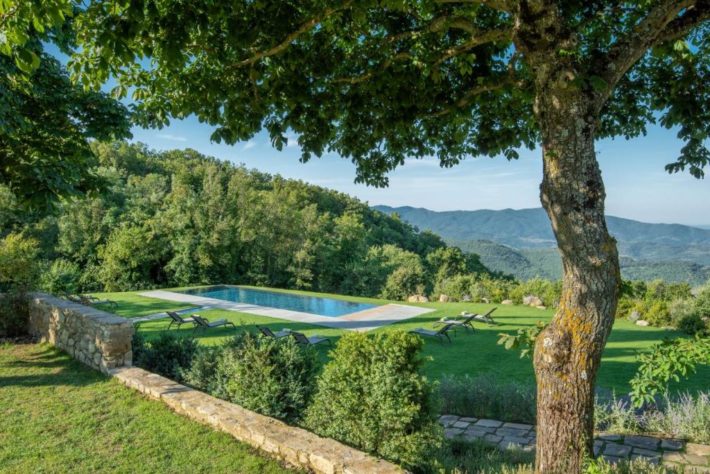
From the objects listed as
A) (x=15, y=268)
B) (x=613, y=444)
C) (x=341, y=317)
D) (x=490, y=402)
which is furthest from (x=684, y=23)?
(x=15, y=268)

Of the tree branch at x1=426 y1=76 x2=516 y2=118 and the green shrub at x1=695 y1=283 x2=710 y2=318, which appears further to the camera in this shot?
the green shrub at x1=695 y1=283 x2=710 y2=318

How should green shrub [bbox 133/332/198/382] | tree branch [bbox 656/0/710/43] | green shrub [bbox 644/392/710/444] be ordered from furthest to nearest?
green shrub [bbox 133/332/198/382] < green shrub [bbox 644/392/710/444] < tree branch [bbox 656/0/710/43]

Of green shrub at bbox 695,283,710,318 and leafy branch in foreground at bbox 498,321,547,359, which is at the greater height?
leafy branch in foreground at bbox 498,321,547,359

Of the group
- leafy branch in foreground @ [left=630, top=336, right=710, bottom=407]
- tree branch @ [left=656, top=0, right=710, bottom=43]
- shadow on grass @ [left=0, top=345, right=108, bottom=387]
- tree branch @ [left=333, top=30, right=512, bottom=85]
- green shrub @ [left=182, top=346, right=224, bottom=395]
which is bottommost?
shadow on grass @ [left=0, top=345, right=108, bottom=387]

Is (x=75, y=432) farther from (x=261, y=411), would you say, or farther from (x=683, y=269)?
(x=683, y=269)

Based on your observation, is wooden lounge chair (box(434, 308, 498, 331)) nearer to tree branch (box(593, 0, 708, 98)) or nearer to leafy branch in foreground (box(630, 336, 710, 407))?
leafy branch in foreground (box(630, 336, 710, 407))

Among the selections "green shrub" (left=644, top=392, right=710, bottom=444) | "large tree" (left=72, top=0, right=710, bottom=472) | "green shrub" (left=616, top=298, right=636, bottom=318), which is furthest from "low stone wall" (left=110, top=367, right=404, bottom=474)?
"green shrub" (left=616, top=298, right=636, bottom=318)

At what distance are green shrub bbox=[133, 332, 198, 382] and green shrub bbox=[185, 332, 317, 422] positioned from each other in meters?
1.29

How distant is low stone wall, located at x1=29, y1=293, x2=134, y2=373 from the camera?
6.58 meters

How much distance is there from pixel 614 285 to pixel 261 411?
12.2ft

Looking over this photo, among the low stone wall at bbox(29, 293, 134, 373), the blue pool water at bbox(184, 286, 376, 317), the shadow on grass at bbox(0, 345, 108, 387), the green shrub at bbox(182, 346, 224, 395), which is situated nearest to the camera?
the green shrub at bbox(182, 346, 224, 395)

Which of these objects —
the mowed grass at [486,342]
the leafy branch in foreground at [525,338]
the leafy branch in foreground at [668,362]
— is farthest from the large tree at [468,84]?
the mowed grass at [486,342]

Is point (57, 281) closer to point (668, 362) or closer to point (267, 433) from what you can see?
point (267, 433)

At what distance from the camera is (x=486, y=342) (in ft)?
36.4
